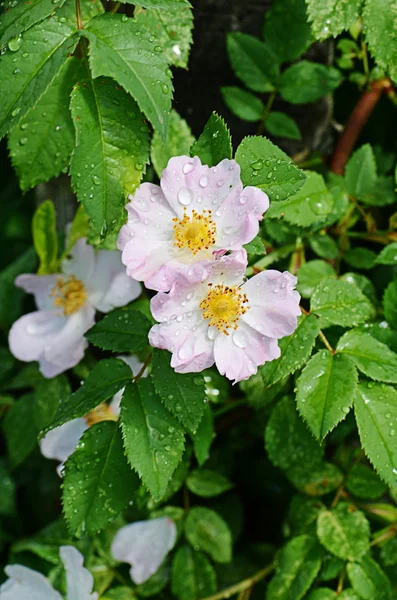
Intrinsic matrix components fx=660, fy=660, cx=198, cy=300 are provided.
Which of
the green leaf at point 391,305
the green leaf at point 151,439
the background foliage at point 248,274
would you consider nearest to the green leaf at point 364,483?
the background foliage at point 248,274

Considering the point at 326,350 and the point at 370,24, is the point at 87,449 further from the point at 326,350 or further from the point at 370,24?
the point at 370,24

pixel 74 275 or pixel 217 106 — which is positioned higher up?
pixel 217 106

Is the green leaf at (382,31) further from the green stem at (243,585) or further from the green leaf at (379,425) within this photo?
the green stem at (243,585)

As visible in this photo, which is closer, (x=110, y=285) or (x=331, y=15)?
(x=331, y=15)

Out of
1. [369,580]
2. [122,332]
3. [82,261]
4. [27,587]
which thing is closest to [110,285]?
[82,261]

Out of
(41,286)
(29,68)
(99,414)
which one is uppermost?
(29,68)

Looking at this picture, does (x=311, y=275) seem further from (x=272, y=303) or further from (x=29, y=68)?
(x=29, y=68)

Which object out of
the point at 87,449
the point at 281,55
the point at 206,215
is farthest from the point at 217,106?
the point at 87,449
